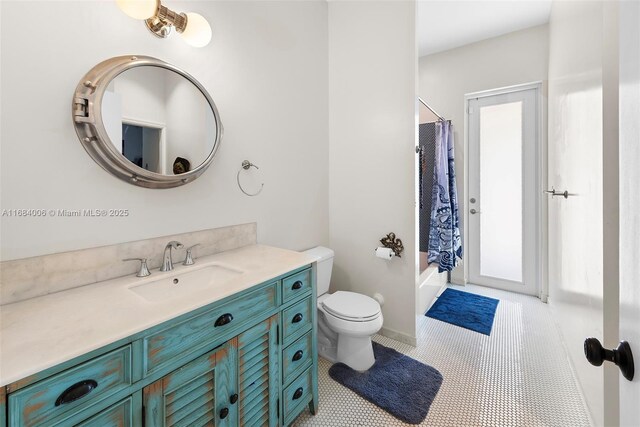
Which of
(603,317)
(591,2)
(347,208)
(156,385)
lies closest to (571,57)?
(591,2)

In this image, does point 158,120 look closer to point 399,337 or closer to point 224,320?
point 224,320

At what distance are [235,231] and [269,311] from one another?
2.19 ft

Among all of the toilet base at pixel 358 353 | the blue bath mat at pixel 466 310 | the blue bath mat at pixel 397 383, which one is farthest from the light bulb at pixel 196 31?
the blue bath mat at pixel 466 310

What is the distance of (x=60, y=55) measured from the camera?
1066 millimetres

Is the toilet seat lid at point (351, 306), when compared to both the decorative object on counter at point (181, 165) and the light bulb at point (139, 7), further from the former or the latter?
the light bulb at point (139, 7)

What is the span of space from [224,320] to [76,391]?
43 centimetres

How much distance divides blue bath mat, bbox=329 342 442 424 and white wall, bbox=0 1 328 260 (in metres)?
0.98

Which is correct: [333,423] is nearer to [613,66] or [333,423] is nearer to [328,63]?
[613,66]

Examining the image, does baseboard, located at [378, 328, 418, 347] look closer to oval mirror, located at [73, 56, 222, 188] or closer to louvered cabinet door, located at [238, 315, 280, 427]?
louvered cabinet door, located at [238, 315, 280, 427]

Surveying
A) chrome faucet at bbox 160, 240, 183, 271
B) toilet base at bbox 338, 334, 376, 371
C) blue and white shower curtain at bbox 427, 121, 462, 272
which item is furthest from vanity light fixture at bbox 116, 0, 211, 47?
blue and white shower curtain at bbox 427, 121, 462, 272

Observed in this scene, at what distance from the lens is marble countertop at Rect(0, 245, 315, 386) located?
2.20ft

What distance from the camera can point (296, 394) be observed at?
4.57 feet

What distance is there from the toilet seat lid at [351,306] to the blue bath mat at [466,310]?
1.03m

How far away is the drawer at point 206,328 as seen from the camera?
856 millimetres
